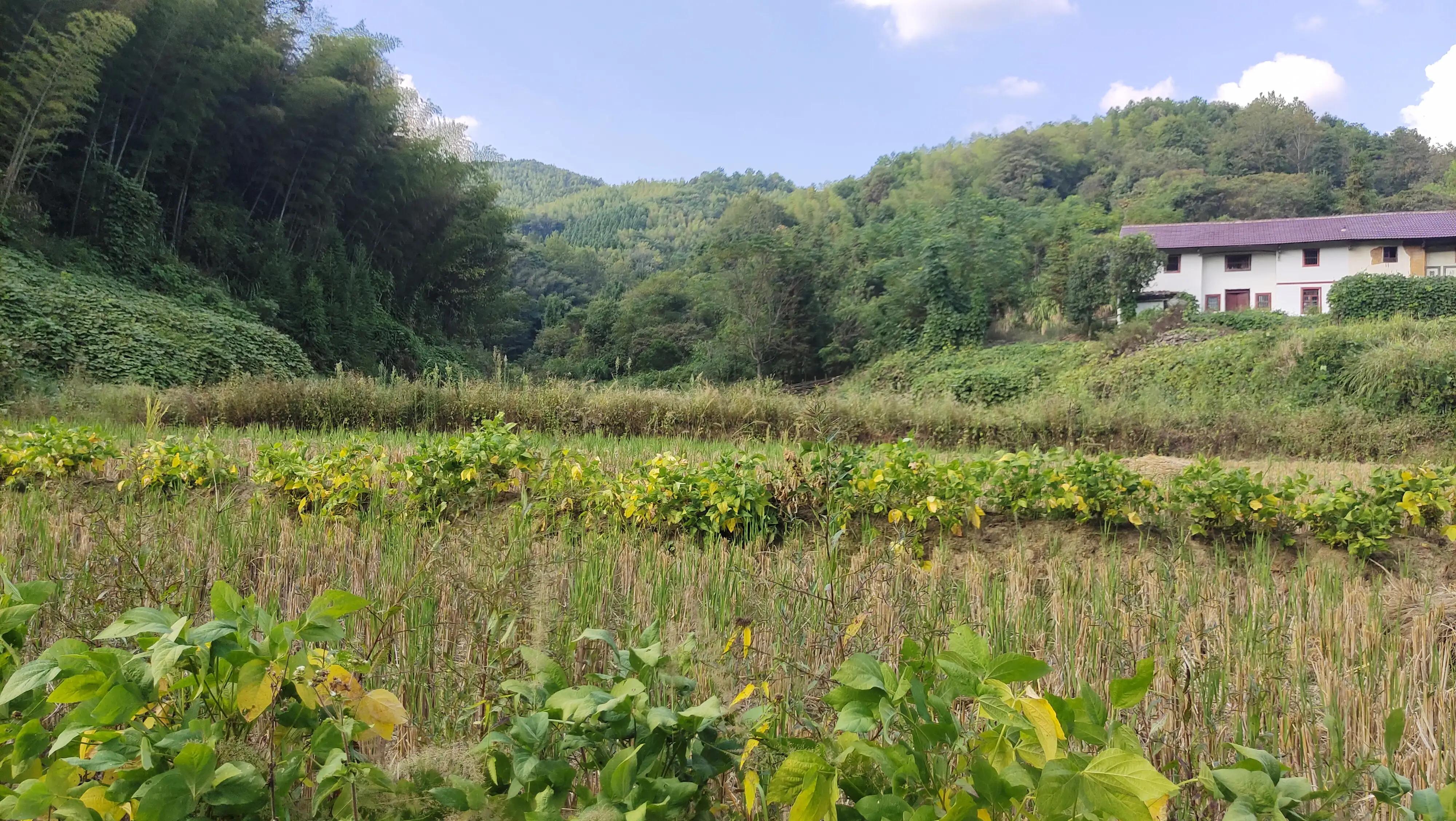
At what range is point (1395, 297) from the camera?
20.8 m

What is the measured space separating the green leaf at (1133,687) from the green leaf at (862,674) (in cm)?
26

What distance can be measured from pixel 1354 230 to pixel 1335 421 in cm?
2506

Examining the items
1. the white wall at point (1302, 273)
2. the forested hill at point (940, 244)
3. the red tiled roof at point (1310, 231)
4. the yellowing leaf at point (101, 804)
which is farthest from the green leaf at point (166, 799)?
the white wall at point (1302, 273)

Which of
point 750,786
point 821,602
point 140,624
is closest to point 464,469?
point 821,602

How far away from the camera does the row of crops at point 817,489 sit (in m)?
3.92

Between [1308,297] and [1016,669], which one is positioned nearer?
[1016,669]

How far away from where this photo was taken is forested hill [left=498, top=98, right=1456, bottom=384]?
26.3 metres

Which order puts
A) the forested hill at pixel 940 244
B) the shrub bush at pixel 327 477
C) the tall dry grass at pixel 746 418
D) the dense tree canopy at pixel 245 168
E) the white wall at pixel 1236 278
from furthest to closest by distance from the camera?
1. the white wall at pixel 1236 278
2. the forested hill at pixel 940 244
3. the dense tree canopy at pixel 245 168
4. the tall dry grass at pixel 746 418
5. the shrub bush at pixel 327 477

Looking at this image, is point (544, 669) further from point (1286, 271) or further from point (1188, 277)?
point (1286, 271)

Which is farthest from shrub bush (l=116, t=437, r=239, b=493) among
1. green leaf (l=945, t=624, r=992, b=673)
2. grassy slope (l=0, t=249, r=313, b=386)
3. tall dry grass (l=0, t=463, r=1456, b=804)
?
grassy slope (l=0, t=249, r=313, b=386)

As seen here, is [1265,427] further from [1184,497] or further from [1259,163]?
[1259,163]

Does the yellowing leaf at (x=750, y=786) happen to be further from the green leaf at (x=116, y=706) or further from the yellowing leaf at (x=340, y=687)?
the green leaf at (x=116, y=706)

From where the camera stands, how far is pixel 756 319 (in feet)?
94.2

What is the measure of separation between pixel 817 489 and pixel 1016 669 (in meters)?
3.43
